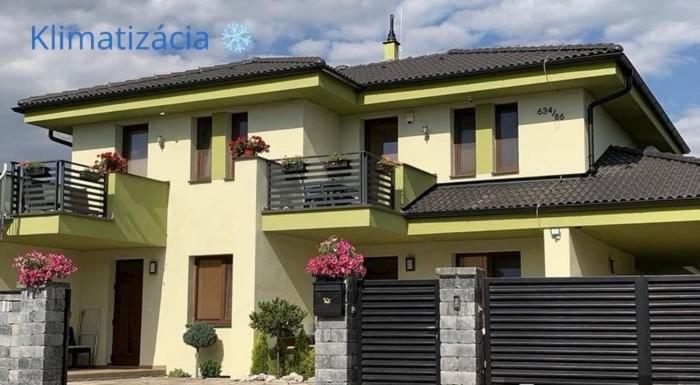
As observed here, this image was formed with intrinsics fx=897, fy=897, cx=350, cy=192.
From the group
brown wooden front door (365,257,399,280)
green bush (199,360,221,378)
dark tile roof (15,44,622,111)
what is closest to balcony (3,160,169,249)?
dark tile roof (15,44,622,111)

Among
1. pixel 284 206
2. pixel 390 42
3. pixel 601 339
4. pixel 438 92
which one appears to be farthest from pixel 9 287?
pixel 601 339

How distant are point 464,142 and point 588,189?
11.4 ft

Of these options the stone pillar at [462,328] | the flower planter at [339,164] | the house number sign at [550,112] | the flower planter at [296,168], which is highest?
the house number sign at [550,112]

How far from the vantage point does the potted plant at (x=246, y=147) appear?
18734 mm

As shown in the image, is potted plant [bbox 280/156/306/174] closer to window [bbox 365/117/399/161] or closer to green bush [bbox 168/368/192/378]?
window [bbox 365/117/399/161]

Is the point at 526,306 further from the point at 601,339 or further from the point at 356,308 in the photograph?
the point at 356,308

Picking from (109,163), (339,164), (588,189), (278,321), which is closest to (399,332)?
(278,321)

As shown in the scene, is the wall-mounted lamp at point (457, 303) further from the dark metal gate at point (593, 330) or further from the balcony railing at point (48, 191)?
the balcony railing at point (48, 191)

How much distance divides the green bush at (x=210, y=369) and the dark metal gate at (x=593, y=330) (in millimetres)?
8249

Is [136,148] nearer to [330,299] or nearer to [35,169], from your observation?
[35,169]

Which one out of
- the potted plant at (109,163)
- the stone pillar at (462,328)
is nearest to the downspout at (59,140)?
the potted plant at (109,163)

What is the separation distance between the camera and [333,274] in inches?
479

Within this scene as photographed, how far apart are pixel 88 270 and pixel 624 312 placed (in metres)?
13.7

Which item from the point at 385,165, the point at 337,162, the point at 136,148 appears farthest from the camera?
the point at 136,148
